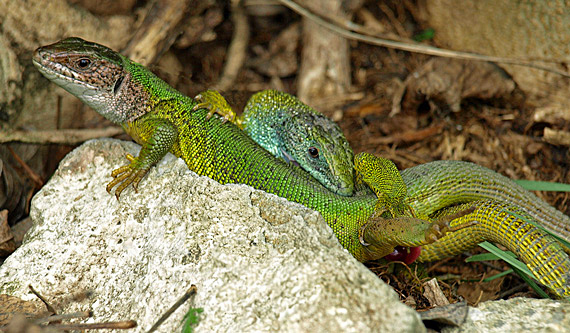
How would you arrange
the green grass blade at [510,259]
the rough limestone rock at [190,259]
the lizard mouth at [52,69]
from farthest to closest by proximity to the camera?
the lizard mouth at [52,69] → the green grass blade at [510,259] → the rough limestone rock at [190,259]

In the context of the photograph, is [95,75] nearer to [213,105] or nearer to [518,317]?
[213,105]

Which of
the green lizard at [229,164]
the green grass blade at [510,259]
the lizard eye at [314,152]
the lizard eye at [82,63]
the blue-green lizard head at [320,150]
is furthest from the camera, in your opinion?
the lizard eye at [314,152]

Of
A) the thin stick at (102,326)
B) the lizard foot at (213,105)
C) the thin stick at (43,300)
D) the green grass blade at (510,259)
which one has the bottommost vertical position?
the green grass blade at (510,259)

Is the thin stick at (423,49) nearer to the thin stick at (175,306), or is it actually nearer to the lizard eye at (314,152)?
the lizard eye at (314,152)

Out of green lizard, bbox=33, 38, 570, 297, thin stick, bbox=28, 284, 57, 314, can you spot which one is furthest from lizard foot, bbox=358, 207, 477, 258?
thin stick, bbox=28, 284, 57, 314

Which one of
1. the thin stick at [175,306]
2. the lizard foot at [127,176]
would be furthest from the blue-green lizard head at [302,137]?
the thin stick at [175,306]

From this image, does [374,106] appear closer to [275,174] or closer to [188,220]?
[275,174]

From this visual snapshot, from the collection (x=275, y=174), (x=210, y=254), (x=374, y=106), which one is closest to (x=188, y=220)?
(x=210, y=254)
